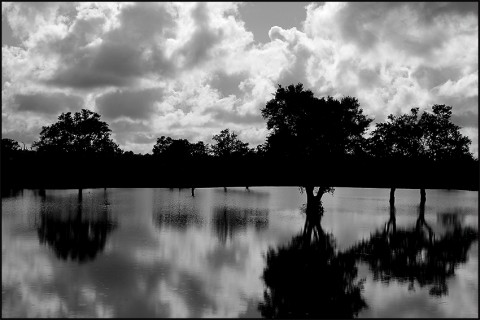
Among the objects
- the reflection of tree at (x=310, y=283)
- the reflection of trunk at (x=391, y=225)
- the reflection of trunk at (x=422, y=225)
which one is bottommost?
the reflection of trunk at (x=422, y=225)

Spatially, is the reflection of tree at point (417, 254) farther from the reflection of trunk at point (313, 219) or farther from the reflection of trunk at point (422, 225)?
the reflection of trunk at point (313, 219)

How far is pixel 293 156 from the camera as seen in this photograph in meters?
67.9

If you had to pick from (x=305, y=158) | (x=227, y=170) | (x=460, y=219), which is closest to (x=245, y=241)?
(x=305, y=158)

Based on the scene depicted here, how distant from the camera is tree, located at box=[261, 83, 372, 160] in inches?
2594

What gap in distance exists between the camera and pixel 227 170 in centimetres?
15850

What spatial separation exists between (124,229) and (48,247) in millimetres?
11775

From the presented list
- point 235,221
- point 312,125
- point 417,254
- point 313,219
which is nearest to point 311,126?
point 312,125

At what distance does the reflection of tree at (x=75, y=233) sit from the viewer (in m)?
34.2

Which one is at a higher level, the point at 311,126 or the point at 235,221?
the point at 311,126

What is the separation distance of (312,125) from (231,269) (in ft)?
127

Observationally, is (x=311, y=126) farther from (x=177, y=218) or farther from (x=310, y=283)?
(x=310, y=283)

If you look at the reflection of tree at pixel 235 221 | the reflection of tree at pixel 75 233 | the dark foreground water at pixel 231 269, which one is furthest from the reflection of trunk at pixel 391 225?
the reflection of tree at pixel 75 233

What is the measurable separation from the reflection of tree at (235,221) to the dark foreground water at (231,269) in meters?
0.28

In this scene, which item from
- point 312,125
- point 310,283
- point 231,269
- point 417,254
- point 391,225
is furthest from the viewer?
point 312,125
